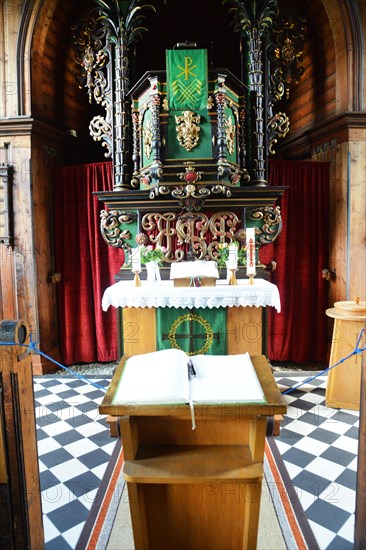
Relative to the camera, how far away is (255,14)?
4707mm

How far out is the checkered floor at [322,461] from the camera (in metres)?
2.40

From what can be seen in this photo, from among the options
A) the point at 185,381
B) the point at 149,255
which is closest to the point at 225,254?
the point at 149,255

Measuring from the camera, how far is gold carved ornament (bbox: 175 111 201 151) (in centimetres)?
446

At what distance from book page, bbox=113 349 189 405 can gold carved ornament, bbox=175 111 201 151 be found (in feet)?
10.4

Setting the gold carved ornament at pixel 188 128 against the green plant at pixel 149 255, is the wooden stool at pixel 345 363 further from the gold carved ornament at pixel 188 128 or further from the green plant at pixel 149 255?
the gold carved ornament at pixel 188 128

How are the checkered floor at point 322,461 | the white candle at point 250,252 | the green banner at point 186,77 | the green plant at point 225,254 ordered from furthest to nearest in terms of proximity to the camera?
the green plant at point 225,254 → the green banner at point 186,77 → the white candle at point 250,252 → the checkered floor at point 322,461

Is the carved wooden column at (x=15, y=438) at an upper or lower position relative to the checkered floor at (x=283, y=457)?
upper

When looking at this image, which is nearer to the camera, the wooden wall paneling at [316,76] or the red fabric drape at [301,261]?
the wooden wall paneling at [316,76]

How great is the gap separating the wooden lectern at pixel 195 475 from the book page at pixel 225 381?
0.20 ft

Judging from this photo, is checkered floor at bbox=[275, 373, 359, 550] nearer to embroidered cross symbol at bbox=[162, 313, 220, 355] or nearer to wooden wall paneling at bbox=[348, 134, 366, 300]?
embroidered cross symbol at bbox=[162, 313, 220, 355]

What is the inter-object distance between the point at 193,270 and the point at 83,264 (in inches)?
85.6

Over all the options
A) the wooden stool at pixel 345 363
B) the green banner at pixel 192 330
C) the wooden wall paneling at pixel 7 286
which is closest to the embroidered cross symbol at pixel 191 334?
the green banner at pixel 192 330

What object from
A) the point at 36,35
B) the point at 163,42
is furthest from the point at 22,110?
the point at 163,42

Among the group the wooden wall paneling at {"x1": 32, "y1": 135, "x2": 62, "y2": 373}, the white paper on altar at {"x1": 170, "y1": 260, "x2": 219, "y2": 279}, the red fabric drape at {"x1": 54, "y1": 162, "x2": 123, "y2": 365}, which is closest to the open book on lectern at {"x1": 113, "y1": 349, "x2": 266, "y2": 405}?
the white paper on altar at {"x1": 170, "y1": 260, "x2": 219, "y2": 279}
